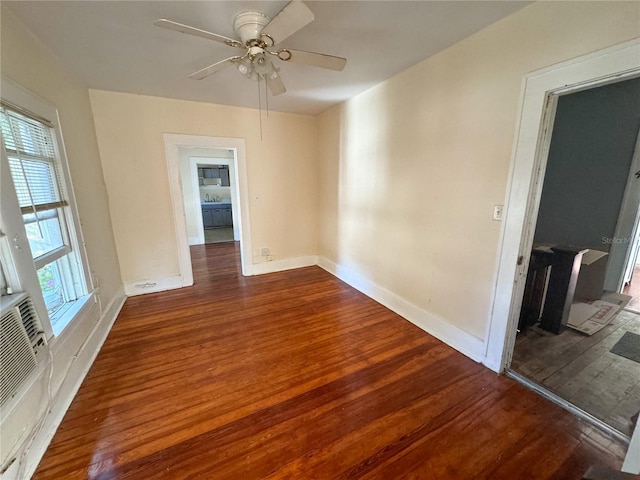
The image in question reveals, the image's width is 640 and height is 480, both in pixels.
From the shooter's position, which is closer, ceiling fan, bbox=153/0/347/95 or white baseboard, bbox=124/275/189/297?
ceiling fan, bbox=153/0/347/95

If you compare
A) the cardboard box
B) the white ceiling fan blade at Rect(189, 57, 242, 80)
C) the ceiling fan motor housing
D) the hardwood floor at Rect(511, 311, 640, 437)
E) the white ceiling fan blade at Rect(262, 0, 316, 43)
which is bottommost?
the hardwood floor at Rect(511, 311, 640, 437)

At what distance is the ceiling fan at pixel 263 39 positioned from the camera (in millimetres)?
1286

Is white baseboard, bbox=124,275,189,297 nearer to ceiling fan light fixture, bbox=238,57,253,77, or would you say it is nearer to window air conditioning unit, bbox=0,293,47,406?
window air conditioning unit, bbox=0,293,47,406

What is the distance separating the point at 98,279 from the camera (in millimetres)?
2559

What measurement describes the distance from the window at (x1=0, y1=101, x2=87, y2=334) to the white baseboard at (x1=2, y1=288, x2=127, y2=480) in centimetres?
33

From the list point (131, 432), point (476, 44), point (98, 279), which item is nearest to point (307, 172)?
point (476, 44)

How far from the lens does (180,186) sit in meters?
3.39

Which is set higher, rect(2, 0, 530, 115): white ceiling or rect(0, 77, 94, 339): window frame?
rect(2, 0, 530, 115): white ceiling

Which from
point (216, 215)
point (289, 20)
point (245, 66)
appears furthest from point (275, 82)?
point (216, 215)

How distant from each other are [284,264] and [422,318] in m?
2.44

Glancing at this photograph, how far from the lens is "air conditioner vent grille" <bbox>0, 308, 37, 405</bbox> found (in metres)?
1.20

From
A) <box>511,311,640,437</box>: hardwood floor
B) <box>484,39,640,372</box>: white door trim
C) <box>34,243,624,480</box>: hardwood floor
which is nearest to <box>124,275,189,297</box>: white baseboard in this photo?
<box>34,243,624,480</box>: hardwood floor

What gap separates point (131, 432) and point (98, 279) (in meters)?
1.68

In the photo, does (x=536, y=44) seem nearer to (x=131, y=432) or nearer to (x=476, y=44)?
(x=476, y=44)
